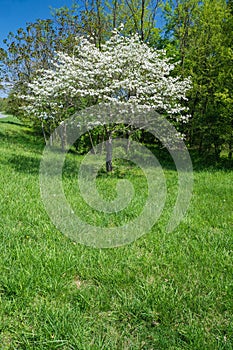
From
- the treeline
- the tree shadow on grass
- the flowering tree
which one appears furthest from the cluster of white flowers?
the treeline

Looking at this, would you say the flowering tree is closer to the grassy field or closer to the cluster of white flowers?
the cluster of white flowers

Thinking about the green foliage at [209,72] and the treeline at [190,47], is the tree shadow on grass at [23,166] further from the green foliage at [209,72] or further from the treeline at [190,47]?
the green foliage at [209,72]

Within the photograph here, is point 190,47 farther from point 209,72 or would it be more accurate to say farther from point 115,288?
point 115,288

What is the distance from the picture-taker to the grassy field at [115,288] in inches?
85.1

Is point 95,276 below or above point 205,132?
below

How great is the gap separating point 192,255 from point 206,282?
59 cm

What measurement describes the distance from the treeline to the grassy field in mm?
8628

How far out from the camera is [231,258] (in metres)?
3.43

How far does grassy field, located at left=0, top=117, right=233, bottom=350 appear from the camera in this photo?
2162 millimetres

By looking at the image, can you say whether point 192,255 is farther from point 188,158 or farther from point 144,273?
point 188,158

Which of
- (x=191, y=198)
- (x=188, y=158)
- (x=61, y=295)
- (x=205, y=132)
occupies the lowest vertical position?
(x=61, y=295)

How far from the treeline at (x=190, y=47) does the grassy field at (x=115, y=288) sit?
8.63 meters

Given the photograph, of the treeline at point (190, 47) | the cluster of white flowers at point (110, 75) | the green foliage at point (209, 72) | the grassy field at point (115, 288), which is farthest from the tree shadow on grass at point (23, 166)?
the green foliage at point (209, 72)

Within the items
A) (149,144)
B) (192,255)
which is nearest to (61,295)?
(192,255)
